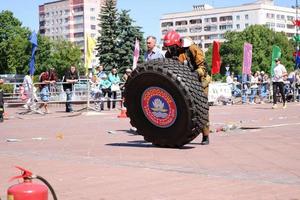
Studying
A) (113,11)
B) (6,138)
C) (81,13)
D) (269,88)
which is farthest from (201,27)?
(6,138)

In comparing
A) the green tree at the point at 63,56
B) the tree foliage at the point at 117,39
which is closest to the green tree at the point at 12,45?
the green tree at the point at 63,56

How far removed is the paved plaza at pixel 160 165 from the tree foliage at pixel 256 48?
96.3 metres

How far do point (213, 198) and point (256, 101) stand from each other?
23.0 m

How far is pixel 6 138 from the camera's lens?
11594 mm

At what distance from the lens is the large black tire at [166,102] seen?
834 centimetres

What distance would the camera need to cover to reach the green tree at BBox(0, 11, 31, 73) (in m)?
92.8

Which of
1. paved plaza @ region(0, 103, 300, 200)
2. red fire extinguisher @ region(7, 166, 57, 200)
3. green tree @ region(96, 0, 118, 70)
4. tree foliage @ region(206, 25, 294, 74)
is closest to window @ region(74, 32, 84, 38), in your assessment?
tree foliage @ region(206, 25, 294, 74)

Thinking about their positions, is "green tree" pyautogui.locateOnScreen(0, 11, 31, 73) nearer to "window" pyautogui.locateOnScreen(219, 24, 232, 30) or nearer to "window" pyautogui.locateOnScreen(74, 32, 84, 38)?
"window" pyautogui.locateOnScreen(74, 32, 84, 38)

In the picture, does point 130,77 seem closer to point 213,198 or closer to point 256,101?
point 213,198

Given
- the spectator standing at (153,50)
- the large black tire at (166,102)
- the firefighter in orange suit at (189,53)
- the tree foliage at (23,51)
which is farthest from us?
the tree foliage at (23,51)

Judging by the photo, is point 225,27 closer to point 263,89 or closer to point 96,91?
point 263,89

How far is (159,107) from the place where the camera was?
880cm

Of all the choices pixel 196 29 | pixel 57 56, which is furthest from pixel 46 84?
pixel 196 29

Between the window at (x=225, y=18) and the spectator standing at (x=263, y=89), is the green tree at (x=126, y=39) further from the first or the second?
the window at (x=225, y=18)
